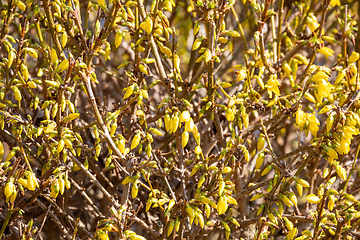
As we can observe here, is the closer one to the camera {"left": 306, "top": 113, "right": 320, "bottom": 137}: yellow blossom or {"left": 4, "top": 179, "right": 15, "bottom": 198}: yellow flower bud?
{"left": 4, "top": 179, "right": 15, "bottom": 198}: yellow flower bud

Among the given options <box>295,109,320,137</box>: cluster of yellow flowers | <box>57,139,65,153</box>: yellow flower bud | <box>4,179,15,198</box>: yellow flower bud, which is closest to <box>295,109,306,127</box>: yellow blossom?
<box>295,109,320,137</box>: cluster of yellow flowers

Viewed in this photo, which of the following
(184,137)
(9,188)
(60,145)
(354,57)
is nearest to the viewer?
(9,188)

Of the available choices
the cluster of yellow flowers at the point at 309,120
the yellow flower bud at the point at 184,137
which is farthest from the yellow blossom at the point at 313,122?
the yellow flower bud at the point at 184,137

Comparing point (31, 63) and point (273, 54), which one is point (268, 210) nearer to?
point (273, 54)

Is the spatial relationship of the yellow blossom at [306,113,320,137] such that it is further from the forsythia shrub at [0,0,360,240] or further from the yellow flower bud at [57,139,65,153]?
the yellow flower bud at [57,139,65,153]

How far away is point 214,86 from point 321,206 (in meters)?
0.84

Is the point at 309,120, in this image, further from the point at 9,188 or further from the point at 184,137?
the point at 9,188

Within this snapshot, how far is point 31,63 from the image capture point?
378cm

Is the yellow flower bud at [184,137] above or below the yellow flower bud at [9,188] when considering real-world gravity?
above

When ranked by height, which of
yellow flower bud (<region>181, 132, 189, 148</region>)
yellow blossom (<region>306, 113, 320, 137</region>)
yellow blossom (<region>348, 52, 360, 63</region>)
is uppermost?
yellow blossom (<region>348, 52, 360, 63</region>)

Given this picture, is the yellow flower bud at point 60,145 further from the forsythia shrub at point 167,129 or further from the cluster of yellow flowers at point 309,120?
the cluster of yellow flowers at point 309,120

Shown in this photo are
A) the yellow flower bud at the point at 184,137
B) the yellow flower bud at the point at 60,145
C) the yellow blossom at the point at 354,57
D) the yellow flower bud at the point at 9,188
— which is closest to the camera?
the yellow flower bud at the point at 9,188

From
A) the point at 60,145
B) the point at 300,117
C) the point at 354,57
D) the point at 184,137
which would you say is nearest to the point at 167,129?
the point at 184,137

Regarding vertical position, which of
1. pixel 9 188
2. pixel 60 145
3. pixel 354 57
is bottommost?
pixel 9 188
